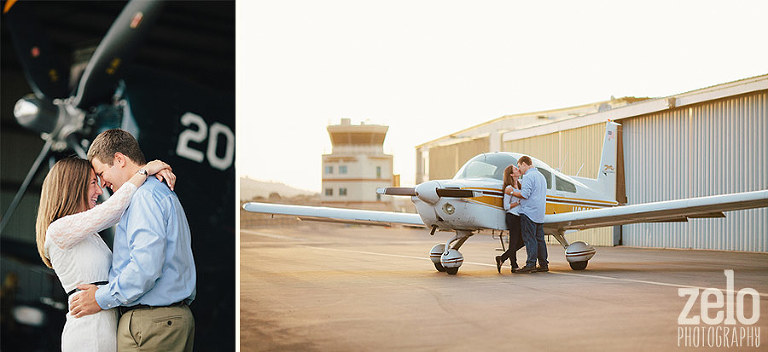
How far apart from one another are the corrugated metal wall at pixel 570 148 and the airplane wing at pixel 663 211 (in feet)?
2.74

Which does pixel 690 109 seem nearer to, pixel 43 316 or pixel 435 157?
pixel 435 157

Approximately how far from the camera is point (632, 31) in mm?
4797

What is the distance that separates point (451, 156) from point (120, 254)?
18.2 ft

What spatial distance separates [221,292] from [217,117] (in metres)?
1.31

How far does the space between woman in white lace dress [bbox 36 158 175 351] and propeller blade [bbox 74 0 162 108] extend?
2.49 m

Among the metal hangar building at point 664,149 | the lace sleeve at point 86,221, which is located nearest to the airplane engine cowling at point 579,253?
the metal hangar building at point 664,149

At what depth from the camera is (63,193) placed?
2.24 metres

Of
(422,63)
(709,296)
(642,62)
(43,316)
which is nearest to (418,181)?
(422,63)

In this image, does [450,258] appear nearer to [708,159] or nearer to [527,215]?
[527,215]

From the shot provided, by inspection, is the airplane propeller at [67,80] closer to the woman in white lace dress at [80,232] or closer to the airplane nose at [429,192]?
the woman in white lace dress at [80,232]

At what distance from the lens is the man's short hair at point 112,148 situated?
7.52ft

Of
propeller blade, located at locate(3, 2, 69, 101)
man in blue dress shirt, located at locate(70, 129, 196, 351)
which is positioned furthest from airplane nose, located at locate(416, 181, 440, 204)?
man in blue dress shirt, located at locate(70, 129, 196, 351)

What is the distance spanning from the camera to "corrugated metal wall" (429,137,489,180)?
22.5 feet

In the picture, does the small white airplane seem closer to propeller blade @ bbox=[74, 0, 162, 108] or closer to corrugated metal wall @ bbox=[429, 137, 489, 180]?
corrugated metal wall @ bbox=[429, 137, 489, 180]
